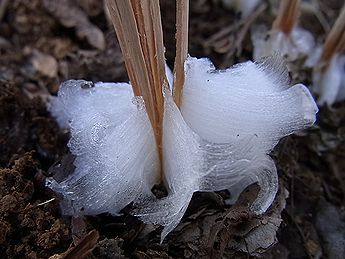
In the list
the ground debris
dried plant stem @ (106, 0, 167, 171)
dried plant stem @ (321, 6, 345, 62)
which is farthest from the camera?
the ground debris

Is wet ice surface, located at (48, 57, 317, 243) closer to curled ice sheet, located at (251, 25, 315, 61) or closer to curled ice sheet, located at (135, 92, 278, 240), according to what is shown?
curled ice sheet, located at (135, 92, 278, 240)

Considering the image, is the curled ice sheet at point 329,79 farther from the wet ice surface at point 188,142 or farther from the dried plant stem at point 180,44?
the dried plant stem at point 180,44

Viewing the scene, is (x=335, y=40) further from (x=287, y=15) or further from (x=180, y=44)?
(x=180, y=44)

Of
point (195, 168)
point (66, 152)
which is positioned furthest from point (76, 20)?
point (195, 168)

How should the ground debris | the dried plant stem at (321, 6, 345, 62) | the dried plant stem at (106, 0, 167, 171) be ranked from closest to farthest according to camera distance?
1. the dried plant stem at (106, 0, 167, 171)
2. the dried plant stem at (321, 6, 345, 62)
3. the ground debris

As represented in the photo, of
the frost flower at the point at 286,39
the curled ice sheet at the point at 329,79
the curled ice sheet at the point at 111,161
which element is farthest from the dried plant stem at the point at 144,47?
the curled ice sheet at the point at 329,79

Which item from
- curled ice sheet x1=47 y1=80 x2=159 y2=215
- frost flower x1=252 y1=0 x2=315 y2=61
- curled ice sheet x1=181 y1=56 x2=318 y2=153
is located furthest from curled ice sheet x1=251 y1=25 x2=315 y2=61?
curled ice sheet x1=47 y1=80 x2=159 y2=215
